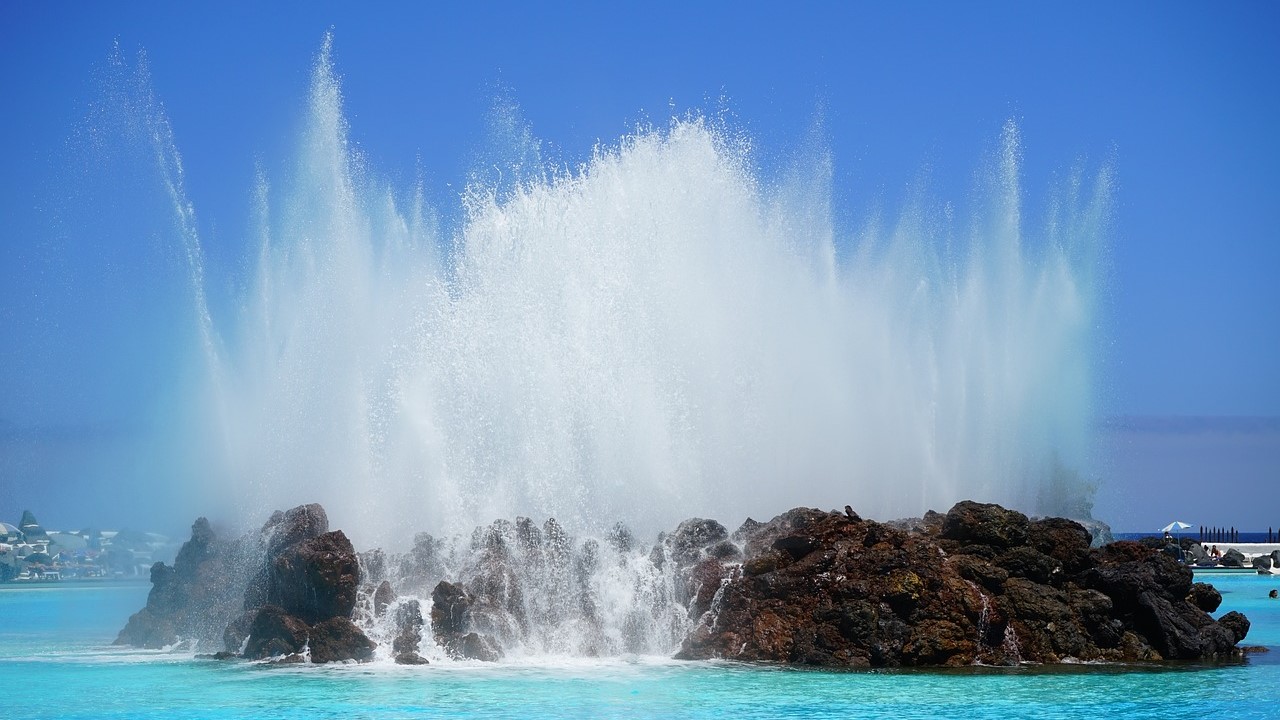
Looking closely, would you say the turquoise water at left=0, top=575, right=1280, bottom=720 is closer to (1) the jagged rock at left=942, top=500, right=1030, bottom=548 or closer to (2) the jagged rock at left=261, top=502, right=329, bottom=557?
(2) the jagged rock at left=261, top=502, right=329, bottom=557

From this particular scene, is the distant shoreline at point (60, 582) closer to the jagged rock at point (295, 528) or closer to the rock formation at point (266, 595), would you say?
the rock formation at point (266, 595)

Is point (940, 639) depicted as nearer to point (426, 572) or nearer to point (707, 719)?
point (707, 719)

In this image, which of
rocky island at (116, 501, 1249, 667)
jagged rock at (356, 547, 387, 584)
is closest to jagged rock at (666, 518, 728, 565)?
rocky island at (116, 501, 1249, 667)

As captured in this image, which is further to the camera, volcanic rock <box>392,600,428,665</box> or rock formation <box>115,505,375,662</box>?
rock formation <box>115,505,375,662</box>

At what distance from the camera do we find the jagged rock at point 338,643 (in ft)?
→ 81.5

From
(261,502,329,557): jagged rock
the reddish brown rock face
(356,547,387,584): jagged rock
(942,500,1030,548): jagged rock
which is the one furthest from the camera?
(356,547,387,584): jagged rock

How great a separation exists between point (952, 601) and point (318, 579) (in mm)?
13047

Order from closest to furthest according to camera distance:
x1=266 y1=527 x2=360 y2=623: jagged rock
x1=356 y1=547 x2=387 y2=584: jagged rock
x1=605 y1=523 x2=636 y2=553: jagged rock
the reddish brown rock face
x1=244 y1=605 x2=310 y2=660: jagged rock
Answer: the reddish brown rock face, x1=244 y1=605 x2=310 y2=660: jagged rock, x1=266 y1=527 x2=360 y2=623: jagged rock, x1=356 y1=547 x2=387 y2=584: jagged rock, x1=605 y1=523 x2=636 y2=553: jagged rock

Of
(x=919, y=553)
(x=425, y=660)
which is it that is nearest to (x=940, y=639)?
(x=919, y=553)

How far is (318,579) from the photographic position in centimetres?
2553

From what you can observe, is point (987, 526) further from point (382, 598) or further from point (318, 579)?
point (318, 579)

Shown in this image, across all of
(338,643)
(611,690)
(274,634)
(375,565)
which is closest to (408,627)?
(338,643)

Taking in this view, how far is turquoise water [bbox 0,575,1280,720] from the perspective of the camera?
18750 mm

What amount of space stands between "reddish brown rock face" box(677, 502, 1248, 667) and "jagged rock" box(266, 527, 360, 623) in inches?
284
